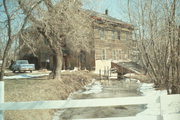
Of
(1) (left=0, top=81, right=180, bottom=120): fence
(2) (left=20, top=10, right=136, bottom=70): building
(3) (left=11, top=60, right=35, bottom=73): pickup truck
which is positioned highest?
(2) (left=20, top=10, right=136, bottom=70): building

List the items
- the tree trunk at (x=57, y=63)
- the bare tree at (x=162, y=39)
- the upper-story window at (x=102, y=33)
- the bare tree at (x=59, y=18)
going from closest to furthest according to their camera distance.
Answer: the bare tree at (x=162, y=39) → the bare tree at (x=59, y=18) → the tree trunk at (x=57, y=63) → the upper-story window at (x=102, y=33)

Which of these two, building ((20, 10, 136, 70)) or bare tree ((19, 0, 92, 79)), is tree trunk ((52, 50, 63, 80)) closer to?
bare tree ((19, 0, 92, 79))

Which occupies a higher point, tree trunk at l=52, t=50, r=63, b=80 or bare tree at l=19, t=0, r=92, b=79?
bare tree at l=19, t=0, r=92, b=79

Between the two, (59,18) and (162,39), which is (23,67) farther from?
(162,39)

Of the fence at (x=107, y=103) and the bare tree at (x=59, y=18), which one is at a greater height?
the bare tree at (x=59, y=18)

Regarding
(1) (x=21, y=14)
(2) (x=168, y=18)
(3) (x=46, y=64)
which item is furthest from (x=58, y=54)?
(3) (x=46, y=64)

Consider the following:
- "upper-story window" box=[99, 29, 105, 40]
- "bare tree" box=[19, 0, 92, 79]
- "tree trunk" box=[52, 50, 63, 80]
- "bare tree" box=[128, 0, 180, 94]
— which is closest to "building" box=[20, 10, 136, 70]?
"upper-story window" box=[99, 29, 105, 40]

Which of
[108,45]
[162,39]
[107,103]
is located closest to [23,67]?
[108,45]

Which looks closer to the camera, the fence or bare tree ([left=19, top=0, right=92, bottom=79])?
the fence

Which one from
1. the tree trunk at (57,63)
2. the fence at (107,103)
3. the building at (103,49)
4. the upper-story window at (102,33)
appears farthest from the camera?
the upper-story window at (102,33)

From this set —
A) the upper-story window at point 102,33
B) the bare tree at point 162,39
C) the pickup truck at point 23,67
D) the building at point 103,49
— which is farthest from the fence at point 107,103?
the upper-story window at point 102,33

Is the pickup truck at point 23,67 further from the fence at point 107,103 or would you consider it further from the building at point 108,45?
the fence at point 107,103

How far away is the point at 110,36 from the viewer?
32.0 meters

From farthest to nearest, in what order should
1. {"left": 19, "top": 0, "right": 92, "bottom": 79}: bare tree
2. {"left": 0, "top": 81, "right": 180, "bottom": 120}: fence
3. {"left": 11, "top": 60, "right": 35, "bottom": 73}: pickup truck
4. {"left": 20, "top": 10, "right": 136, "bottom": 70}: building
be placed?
{"left": 20, "top": 10, "right": 136, "bottom": 70}: building
{"left": 11, "top": 60, "right": 35, "bottom": 73}: pickup truck
{"left": 19, "top": 0, "right": 92, "bottom": 79}: bare tree
{"left": 0, "top": 81, "right": 180, "bottom": 120}: fence
